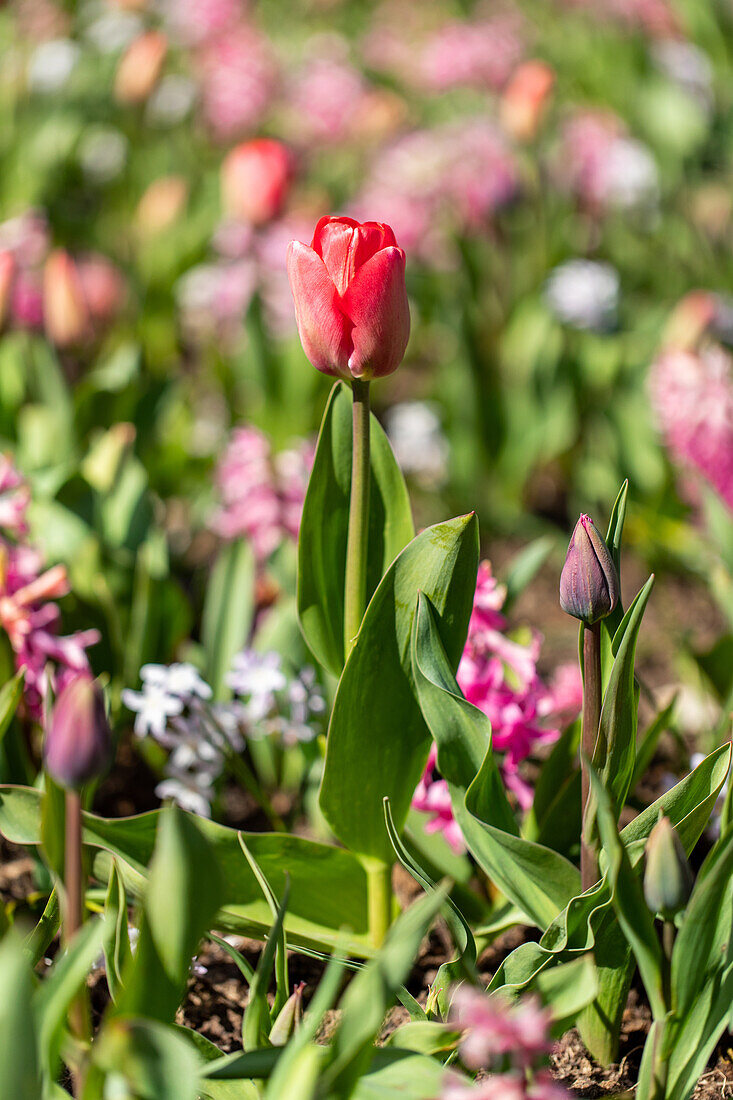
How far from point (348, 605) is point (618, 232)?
2413 mm

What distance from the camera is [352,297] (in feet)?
2.88

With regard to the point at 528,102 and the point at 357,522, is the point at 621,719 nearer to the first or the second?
the point at 357,522

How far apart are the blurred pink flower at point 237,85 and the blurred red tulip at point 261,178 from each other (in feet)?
4.72

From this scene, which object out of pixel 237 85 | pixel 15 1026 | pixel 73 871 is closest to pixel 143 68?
pixel 237 85

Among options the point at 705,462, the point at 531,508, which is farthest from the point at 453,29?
the point at 705,462

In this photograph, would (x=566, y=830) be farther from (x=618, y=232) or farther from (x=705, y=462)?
(x=618, y=232)

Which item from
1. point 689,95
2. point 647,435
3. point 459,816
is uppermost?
point 459,816

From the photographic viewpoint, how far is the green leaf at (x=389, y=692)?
95 cm

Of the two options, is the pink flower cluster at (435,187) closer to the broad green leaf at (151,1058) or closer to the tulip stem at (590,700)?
the tulip stem at (590,700)

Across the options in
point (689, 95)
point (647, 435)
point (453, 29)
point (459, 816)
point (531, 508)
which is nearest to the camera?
point (459, 816)

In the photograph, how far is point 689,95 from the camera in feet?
11.3

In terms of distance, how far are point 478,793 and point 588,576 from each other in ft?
0.77

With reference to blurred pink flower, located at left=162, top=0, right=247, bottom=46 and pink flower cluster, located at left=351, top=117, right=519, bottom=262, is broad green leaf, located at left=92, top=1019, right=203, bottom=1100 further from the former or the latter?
blurred pink flower, located at left=162, top=0, right=247, bottom=46

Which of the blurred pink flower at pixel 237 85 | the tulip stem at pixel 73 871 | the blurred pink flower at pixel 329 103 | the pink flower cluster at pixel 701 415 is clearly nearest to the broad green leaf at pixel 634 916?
the tulip stem at pixel 73 871
